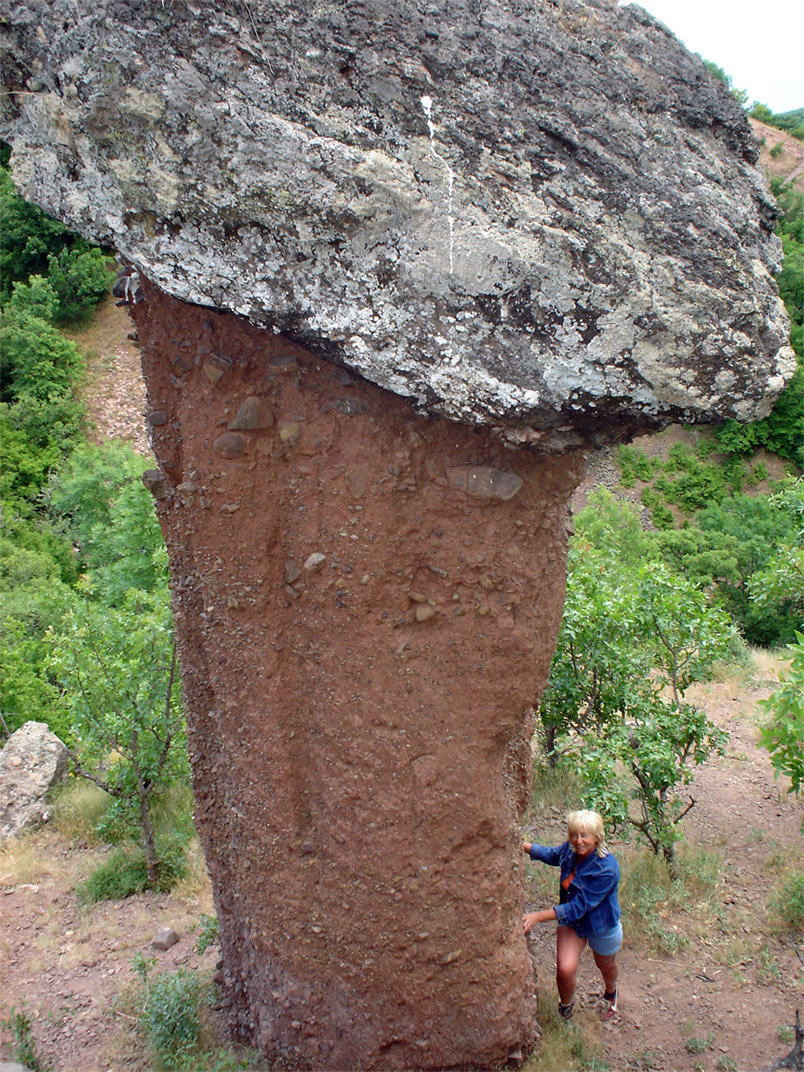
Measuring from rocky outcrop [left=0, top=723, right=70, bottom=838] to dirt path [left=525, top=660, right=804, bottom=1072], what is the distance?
4786 millimetres

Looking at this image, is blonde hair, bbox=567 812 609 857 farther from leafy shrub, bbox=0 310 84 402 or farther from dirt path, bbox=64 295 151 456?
leafy shrub, bbox=0 310 84 402

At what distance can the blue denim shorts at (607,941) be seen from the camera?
3871 millimetres

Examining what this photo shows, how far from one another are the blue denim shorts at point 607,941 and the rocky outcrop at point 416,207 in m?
2.71

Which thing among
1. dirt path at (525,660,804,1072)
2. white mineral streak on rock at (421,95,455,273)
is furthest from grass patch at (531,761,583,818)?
white mineral streak on rock at (421,95,455,273)

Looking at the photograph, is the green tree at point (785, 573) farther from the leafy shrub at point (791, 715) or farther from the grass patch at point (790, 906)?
the grass patch at point (790, 906)

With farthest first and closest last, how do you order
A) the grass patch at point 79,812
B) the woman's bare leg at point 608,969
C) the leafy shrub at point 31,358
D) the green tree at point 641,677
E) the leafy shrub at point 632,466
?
the leafy shrub at point 632,466 < the leafy shrub at point 31,358 < the grass patch at point 79,812 < the green tree at point 641,677 < the woman's bare leg at point 608,969

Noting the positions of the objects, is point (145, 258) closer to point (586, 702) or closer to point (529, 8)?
point (529, 8)

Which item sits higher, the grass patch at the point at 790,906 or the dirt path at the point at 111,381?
the grass patch at the point at 790,906

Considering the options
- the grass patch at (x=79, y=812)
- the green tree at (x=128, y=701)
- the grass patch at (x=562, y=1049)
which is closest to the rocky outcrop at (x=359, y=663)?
the grass patch at (x=562, y=1049)

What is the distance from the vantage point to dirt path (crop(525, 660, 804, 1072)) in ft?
12.5

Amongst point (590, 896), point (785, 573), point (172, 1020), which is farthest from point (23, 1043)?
point (785, 573)

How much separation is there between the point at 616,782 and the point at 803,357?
2177 centimetres

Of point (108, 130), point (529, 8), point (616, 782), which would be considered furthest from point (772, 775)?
point (108, 130)

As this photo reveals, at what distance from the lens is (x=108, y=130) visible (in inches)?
89.7
